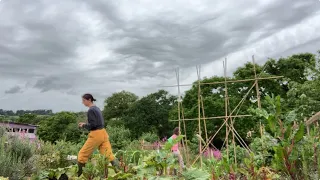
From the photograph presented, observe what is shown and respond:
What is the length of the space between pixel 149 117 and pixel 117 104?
29.6ft

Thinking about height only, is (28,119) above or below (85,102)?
above

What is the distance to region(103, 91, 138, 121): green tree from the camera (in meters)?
30.5

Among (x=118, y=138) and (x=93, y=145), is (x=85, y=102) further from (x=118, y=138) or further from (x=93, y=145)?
(x=118, y=138)

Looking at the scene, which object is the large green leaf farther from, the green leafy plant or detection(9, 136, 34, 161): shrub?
detection(9, 136, 34, 161): shrub

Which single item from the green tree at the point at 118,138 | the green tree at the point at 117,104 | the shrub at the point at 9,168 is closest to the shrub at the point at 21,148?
the shrub at the point at 9,168

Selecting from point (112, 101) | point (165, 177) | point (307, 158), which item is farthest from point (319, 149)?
point (112, 101)

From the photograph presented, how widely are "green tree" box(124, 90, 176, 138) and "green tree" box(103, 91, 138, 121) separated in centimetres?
675

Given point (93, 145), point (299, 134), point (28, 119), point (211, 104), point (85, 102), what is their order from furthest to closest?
point (28, 119)
point (211, 104)
point (85, 102)
point (93, 145)
point (299, 134)


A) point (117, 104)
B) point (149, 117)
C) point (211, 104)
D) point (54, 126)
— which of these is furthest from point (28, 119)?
point (211, 104)

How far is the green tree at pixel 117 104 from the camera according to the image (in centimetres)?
3045

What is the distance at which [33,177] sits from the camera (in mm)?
5312

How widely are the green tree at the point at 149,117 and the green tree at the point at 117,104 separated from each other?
266 inches

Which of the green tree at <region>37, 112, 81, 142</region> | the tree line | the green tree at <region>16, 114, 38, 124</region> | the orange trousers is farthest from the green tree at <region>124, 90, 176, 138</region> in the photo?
the orange trousers

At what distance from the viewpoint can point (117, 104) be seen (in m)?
31.3
